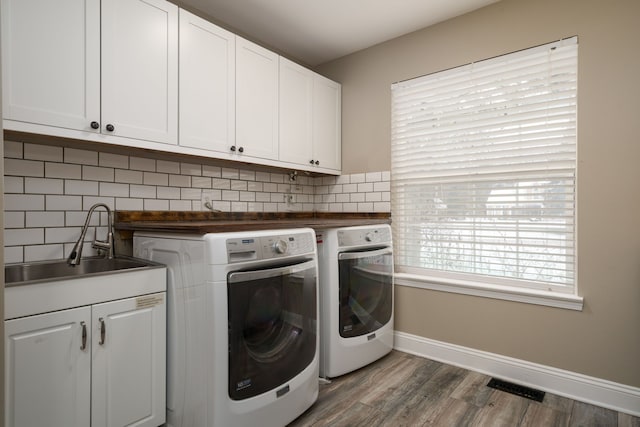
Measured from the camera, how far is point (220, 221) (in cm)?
246

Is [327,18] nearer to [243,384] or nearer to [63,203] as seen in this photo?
[63,203]

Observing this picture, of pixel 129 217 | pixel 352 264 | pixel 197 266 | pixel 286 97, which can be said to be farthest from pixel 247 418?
pixel 286 97

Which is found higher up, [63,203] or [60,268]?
[63,203]

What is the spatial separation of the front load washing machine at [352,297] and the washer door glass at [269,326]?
0.31 m

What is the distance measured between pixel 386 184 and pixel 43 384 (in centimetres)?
244

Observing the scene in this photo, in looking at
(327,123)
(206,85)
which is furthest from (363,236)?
(206,85)

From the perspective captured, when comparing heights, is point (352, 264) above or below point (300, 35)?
below

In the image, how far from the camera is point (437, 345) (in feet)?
8.53

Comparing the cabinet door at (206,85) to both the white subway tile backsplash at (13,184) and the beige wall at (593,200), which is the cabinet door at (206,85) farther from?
the beige wall at (593,200)

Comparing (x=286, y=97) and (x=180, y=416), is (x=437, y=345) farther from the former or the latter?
(x=286, y=97)

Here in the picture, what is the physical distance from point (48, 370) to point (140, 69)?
1.47m

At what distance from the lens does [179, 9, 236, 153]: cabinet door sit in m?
2.05

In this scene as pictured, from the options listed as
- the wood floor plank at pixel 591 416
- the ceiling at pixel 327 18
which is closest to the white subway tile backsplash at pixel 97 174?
the ceiling at pixel 327 18

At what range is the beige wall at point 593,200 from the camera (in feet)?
6.31
